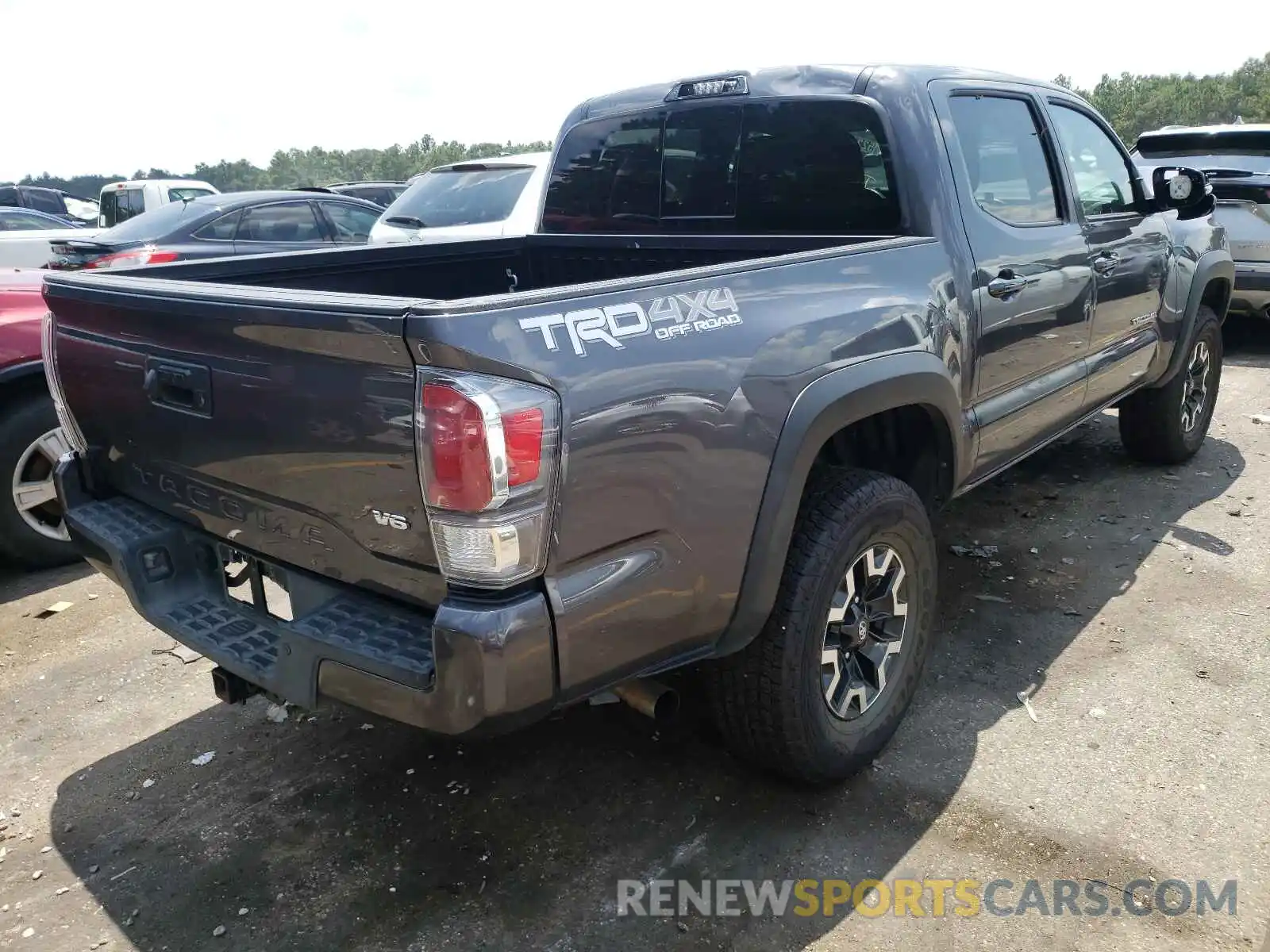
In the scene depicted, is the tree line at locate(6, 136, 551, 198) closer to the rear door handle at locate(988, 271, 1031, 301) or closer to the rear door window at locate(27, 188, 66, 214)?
the rear door window at locate(27, 188, 66, 214)

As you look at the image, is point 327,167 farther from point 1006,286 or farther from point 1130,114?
point 1006,286

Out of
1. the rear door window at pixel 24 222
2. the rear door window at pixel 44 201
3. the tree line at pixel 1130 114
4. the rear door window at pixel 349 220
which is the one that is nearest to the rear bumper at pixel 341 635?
the rear door window at pixel 349 220

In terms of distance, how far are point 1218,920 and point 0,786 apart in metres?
3.43

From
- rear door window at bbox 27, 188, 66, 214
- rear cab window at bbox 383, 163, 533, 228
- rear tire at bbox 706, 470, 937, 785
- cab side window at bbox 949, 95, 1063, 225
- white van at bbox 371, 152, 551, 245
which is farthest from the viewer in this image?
rear door window at bbox 27, 188, 66, 214

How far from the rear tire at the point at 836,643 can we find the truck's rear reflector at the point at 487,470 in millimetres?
856

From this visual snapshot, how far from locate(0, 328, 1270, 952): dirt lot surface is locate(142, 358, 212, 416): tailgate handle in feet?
2.66

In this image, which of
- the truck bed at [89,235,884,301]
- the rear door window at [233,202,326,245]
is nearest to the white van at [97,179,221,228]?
the rear door window at [233,202,326,245]

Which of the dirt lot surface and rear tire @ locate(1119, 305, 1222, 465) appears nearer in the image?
the dirt lot surface

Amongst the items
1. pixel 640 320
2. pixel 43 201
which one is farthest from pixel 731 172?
pixel 43 201

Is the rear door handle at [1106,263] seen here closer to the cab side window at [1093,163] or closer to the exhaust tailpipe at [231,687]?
the cab side window at [1093,163]

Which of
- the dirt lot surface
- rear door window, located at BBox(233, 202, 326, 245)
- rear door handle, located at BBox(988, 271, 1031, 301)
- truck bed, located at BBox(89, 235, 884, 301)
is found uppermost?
truck bed, located at BBox(89, 235, 884, 301)

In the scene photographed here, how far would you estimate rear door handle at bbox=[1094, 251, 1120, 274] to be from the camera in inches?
155

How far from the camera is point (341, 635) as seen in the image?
2.04 meters

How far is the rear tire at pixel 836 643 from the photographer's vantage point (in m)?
2.49
